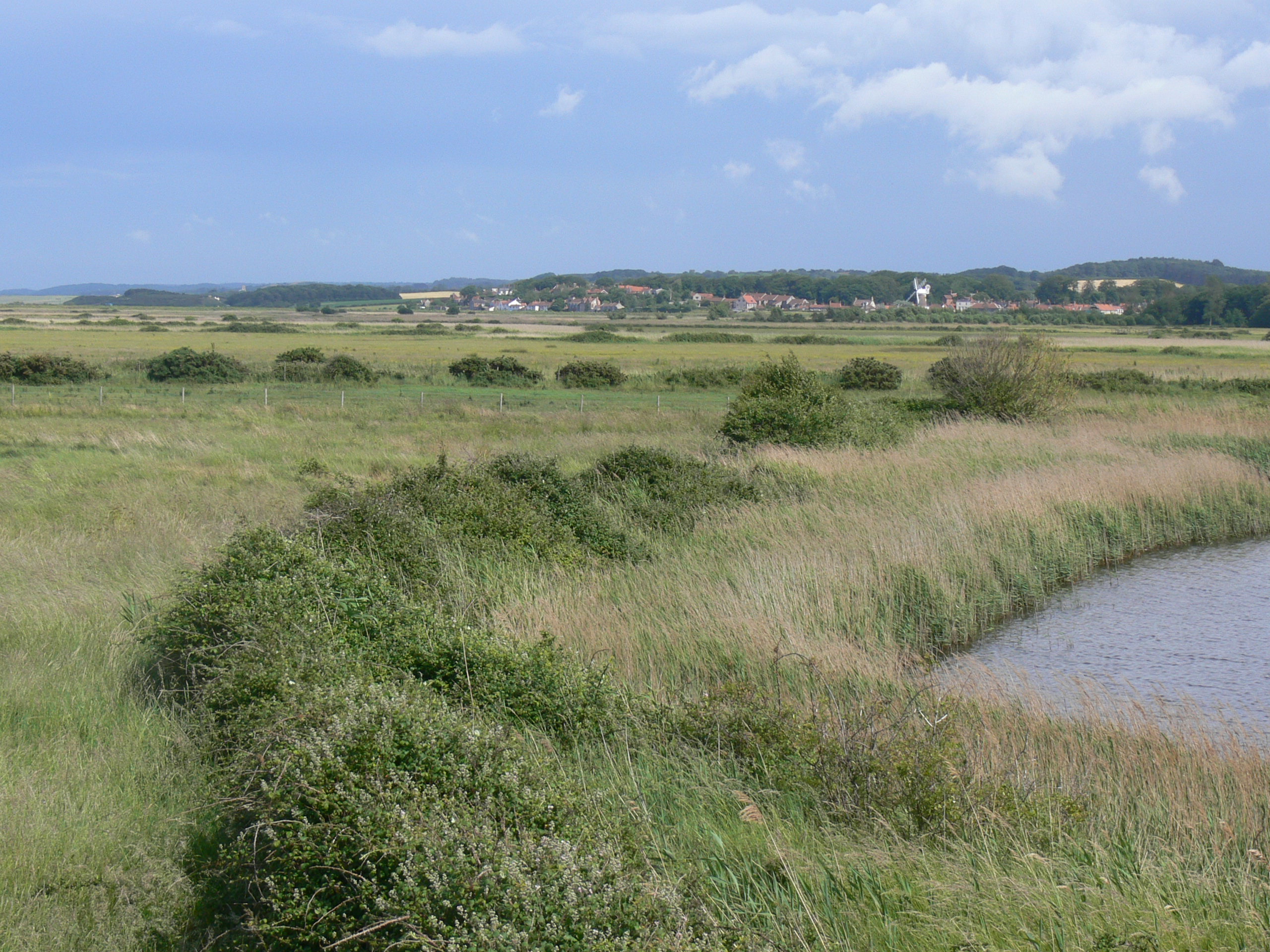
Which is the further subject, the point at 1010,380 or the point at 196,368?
the point at 196,368

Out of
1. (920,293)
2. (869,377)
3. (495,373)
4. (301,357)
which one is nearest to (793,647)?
(869,377)

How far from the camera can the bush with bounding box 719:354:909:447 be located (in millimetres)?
20578

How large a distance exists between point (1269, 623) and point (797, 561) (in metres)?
5.94

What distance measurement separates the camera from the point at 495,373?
165ft

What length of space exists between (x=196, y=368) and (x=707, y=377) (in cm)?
2372

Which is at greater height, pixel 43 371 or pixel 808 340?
pixel 808 340

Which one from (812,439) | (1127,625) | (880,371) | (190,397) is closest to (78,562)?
(1127,625)

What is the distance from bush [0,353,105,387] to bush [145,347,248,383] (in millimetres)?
2775

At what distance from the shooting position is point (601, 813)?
173 inches

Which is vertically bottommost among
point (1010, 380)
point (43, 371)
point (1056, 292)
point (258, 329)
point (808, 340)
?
point (43, 371)

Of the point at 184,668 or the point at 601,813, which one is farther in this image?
the point at 184,668

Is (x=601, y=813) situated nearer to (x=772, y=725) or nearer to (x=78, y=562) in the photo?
(x=772, y=725)

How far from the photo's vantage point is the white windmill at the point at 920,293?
18712cm

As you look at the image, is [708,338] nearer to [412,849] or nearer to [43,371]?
[43,371]
